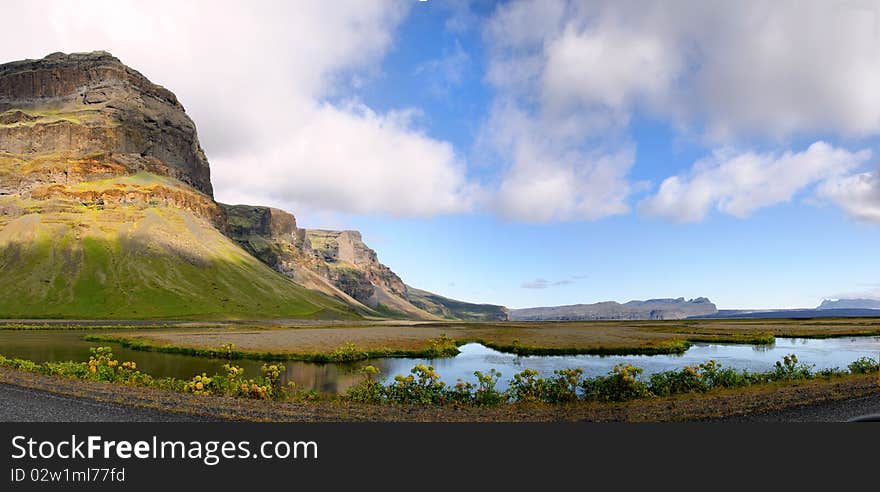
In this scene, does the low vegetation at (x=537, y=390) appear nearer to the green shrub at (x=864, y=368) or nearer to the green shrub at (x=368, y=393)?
the green shrub at (x=368, y=393)

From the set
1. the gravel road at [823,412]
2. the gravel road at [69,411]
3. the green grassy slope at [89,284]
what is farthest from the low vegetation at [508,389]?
the green grassy slope at [89,284]

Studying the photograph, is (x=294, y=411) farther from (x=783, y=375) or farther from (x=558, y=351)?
(x=558, y=351)

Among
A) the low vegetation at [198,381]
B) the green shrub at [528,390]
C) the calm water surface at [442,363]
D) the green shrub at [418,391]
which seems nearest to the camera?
the green shrub at [418,391]

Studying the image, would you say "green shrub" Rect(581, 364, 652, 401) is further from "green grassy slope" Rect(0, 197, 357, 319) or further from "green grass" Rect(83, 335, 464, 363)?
"green grassy slope" Rect(0, 197, 357, 319)

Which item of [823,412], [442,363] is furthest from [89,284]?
[823,412]

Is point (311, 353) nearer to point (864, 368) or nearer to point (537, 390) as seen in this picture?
point (537, 390)

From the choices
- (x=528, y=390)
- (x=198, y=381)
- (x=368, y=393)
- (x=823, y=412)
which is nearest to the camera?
(x=823, y=412)

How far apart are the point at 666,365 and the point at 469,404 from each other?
104ft

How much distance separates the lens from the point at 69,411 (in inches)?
795

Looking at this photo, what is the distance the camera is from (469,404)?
994 inches

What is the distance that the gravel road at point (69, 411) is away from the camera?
18.6m

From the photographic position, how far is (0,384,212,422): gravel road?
18578mm

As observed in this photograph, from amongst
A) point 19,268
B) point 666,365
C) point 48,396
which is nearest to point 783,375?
point 666,365

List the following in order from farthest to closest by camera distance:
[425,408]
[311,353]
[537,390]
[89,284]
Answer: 1. [89,284]
2. [311,353]
3. [537,390]
4. [425,408]
